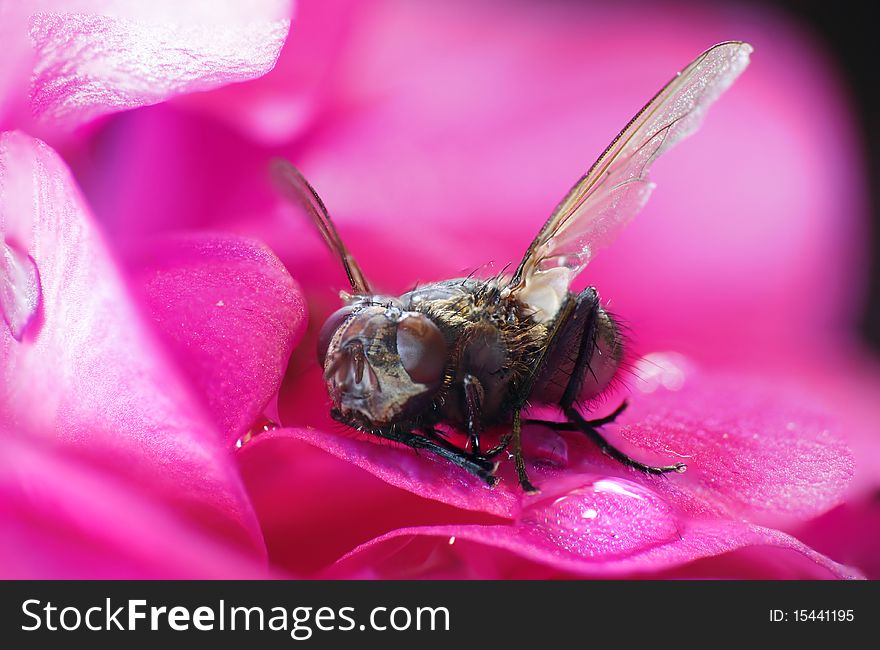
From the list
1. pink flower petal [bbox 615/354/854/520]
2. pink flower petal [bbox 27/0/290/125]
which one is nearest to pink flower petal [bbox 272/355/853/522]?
pink flower petal [bbox 615/354/854/520]

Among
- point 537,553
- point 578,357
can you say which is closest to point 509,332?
point 578,357

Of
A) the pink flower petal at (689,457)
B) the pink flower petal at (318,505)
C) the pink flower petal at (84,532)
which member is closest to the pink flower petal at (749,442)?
the pink flower petal at (689,457)

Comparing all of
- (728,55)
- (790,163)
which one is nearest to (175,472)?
(728,55)

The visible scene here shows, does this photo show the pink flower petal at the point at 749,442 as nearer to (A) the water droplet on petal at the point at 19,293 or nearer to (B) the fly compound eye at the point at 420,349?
(B) the fly compound eye at the point at 420,349

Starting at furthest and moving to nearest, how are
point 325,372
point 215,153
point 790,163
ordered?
point 790,163 < point 215,153 < point 325,372

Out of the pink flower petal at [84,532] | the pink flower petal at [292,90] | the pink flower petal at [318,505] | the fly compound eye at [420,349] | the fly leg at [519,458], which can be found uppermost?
the pink flower petal at [292,90]
